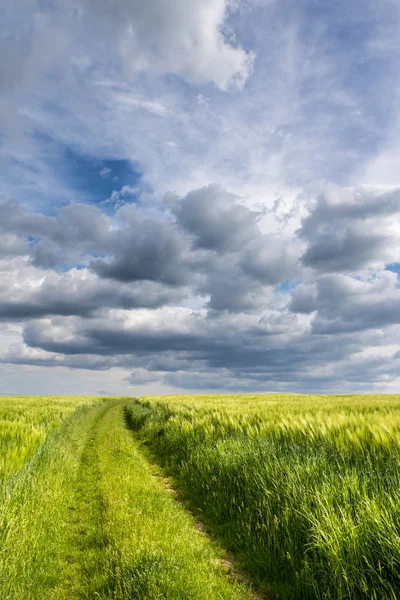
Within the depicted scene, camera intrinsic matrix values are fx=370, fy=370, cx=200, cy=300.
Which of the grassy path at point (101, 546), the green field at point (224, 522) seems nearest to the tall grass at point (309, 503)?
the green field at point (224, 522)

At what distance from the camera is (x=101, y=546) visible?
6922 mm

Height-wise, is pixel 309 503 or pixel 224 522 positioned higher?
pixel 309 503

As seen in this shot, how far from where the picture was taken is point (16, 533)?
6434 mm

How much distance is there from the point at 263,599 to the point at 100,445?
1387 cm

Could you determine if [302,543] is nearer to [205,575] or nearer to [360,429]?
[205,575]

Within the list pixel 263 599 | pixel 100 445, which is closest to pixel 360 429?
pixel 263 599

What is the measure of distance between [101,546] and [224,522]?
264 centimetres

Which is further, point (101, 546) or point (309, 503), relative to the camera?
point (101, 546)

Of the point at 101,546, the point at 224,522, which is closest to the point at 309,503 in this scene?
the point at 224,522

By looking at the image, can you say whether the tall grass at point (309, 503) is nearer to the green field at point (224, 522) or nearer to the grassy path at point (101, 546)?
the green field at point (224, 522)

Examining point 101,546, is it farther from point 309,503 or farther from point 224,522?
point 309,503

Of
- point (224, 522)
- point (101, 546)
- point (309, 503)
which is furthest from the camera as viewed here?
point (224, 522)

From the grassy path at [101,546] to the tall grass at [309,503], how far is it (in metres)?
0.75

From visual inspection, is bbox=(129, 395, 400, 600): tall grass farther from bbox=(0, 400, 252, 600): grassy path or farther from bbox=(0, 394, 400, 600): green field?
bbox=(0, 400, 252, 600): grassy path
